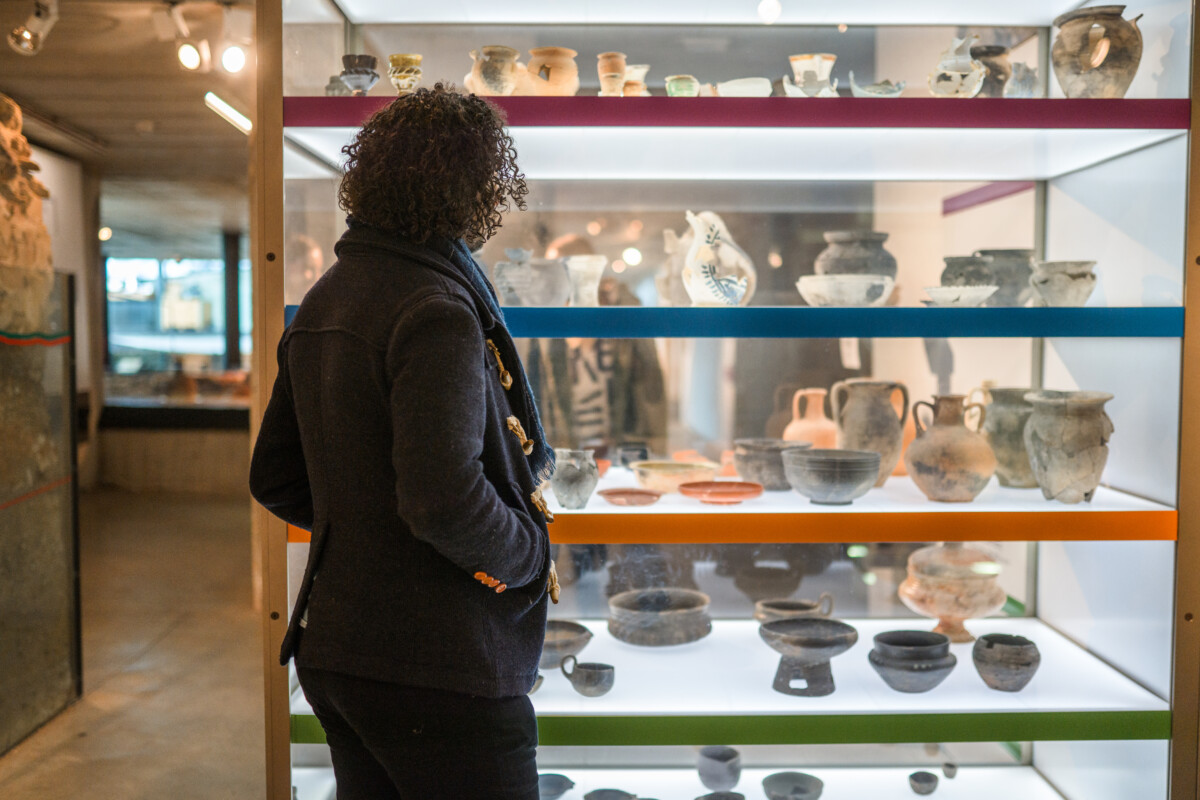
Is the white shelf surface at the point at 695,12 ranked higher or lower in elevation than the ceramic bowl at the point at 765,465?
higher

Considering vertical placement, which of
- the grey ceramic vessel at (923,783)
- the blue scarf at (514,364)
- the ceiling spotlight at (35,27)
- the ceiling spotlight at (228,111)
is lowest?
the grey ceramic vessel at (923,783)

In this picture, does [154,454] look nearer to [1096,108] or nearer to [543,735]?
[543,735]

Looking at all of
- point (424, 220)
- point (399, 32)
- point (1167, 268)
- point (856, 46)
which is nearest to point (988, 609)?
point (1167, 268)

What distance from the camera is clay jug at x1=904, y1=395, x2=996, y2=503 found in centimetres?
207

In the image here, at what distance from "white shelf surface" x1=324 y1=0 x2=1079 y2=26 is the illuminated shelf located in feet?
5.56

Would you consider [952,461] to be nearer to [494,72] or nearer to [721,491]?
[721,491]

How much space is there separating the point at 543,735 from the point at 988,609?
1222 millimetres

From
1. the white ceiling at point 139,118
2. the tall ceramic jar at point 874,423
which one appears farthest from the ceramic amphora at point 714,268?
the white ceiling at point 139,118

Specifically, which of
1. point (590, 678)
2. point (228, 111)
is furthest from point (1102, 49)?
point (228, 111)

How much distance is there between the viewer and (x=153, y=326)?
10586 mm

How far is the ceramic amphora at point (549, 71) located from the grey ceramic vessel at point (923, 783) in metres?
2.01

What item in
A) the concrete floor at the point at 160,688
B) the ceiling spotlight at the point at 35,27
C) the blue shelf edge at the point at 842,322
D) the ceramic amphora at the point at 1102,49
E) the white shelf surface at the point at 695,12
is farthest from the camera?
the ceiling spotlight at the point at 35,27

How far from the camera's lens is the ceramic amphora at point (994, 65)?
2.08 m

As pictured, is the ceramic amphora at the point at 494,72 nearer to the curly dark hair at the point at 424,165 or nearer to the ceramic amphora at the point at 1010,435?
the curly dark hair at the point at 424,165
